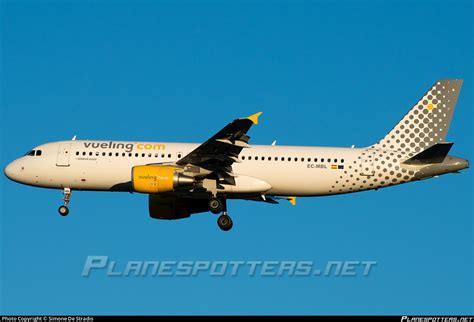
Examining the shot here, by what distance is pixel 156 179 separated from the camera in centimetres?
4991

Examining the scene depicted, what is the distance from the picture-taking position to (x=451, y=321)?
37.2 metres

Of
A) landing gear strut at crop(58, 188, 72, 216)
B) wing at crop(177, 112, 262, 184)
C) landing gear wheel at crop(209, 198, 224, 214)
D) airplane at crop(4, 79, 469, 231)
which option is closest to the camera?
wing at crop(177, 112, 262, 184)

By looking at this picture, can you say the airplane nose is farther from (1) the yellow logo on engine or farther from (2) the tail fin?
(2) the tail fin

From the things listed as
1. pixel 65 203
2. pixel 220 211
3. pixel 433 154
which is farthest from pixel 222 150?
pixel 433 154

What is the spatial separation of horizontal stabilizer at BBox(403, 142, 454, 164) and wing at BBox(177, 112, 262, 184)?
973 cm

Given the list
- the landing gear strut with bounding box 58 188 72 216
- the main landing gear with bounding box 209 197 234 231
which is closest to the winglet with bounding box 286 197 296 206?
the main landing gear with bounding box 209 197 234 231

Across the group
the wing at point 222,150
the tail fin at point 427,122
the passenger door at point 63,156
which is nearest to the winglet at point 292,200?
the wing at point 222,150

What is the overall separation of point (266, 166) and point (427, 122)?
9931 mm

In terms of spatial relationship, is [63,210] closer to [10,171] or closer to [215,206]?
[10,171]

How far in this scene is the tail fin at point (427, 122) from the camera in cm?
5322

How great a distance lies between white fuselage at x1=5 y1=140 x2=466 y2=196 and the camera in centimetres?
5184

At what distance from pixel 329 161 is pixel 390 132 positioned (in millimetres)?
4429

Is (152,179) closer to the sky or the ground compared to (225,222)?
closer to the sky

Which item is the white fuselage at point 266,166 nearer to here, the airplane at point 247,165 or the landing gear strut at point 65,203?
the airplane at point 247,165
